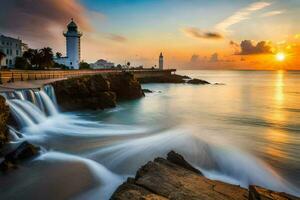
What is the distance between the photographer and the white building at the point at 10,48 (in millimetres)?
60125

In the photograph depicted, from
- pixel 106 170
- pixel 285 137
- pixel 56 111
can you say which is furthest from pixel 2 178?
pixel 285 137

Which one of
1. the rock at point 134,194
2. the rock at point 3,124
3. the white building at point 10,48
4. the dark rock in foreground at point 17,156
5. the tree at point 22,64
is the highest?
the white building at point 10,48

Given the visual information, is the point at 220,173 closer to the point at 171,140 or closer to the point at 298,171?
the point at 298,171

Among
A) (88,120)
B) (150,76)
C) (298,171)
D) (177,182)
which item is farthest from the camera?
(150,76)

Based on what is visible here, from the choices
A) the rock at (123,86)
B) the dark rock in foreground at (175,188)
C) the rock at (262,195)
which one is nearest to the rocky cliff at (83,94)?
the rock at (123,86)

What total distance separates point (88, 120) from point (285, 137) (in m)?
15.7

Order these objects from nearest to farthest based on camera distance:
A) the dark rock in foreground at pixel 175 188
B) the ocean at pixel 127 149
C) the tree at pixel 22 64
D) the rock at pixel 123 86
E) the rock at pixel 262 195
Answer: the rock at pixel 262 195, the dark rock in foreground at pixel 175 188, the ocean at pixel 127 149, the rock at pixel 123 86, the tree at pixel 22 64

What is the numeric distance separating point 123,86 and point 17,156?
30.6 metres

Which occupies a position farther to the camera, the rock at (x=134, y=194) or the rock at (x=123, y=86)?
the rock at (x=123, y=86)

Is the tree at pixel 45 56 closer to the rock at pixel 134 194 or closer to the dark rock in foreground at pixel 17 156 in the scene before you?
the dark rock in foreground at pixel 17 156

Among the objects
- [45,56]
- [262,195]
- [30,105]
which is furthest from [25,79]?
[262,195]

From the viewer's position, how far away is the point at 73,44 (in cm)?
6706

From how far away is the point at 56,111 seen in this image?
24031 millimetres

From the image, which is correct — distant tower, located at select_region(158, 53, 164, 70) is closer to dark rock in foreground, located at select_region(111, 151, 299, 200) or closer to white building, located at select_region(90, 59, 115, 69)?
white building, located at select_region(90, 59, 115, 69)
